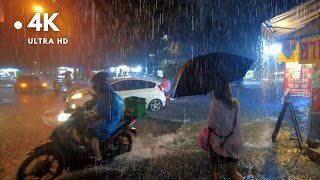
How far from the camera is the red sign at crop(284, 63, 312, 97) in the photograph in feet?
37.9

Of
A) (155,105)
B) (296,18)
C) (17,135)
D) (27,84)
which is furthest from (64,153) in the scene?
(27,84)

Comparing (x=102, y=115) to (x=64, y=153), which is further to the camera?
(x=64, y=153)

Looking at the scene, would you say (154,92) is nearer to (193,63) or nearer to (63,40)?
(193,63)

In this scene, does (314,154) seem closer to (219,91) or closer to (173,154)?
(173,154)

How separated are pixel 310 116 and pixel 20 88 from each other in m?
21.3

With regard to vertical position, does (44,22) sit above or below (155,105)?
above

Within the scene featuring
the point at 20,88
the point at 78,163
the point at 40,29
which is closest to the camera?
the point at 78,163

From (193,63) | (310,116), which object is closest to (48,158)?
(193,63)

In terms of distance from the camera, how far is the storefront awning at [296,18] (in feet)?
20.3

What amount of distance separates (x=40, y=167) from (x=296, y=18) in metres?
7.86

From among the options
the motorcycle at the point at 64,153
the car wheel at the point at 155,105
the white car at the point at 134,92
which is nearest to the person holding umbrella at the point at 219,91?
the motorcycle at the point at 64,153

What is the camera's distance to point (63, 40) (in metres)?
22.5

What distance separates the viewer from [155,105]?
40.4 ft

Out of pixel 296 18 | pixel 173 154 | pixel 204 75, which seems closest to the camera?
pixel 204 75
